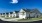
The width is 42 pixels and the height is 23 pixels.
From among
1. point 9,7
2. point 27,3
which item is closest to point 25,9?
point 27,3

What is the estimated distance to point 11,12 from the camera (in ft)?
3.92

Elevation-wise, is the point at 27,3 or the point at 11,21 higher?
the point at 27,3

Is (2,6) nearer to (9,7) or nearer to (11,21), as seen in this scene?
(9,7)

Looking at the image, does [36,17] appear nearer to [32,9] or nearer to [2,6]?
[32,9]

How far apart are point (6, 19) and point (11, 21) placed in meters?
0.07

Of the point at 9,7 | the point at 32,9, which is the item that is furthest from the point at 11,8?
the point at 32,9

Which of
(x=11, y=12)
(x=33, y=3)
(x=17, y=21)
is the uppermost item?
(x=33, y=3)

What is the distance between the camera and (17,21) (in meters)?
1.19

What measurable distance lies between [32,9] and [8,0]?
1.03 ft

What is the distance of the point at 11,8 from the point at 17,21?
0.17 meters

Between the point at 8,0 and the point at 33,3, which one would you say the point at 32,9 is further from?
the point at 8,0

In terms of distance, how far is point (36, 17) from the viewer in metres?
1.19

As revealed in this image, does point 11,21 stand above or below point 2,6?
below

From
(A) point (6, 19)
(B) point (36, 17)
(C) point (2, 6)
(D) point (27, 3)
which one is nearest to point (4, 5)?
(C) point (2, 6)
